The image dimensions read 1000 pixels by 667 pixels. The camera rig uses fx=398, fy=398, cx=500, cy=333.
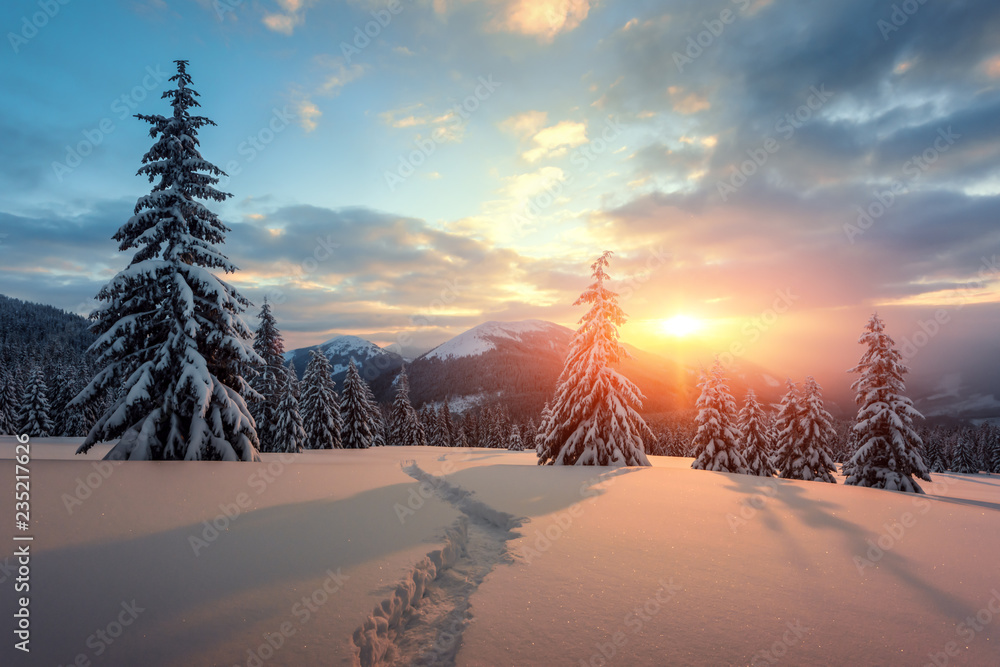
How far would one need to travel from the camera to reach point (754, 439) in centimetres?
3183

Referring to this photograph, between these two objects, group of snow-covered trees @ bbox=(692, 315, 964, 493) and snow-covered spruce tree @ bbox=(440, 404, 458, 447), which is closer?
group of snow-covered trees @ bbox=(692, 315, 964, 493)

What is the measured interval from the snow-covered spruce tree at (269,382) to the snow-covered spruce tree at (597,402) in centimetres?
2375

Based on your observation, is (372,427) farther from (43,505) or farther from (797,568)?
(797,568)

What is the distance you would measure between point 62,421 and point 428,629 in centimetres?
6598

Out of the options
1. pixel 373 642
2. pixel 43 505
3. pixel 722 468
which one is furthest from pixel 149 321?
pixel 722 468

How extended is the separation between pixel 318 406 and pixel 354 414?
5.16 meters

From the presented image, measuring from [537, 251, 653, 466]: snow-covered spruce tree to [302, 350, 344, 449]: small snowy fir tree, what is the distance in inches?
963

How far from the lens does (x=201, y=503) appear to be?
24.6ft

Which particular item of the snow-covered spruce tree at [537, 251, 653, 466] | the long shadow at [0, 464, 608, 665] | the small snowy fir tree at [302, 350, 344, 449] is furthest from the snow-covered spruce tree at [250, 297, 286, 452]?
the long shadow at [0, 464, 608, 665]

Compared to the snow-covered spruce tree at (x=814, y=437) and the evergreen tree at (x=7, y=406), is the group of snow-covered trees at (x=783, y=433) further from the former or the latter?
the evergreen tree at (x=7, y=406)

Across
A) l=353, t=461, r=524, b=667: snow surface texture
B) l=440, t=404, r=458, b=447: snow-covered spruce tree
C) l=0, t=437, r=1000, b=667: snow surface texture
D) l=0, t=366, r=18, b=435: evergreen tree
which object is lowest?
l=440, t=404, r=458, b=447: snow-covered spruce tree

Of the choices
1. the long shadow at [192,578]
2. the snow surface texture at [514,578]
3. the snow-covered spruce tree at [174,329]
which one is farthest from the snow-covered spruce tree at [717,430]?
the snow-covered spruce tree at [174,329]

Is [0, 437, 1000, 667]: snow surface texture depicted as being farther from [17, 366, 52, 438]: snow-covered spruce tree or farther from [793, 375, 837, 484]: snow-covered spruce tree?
[17, 366, 52, 438]: snow-covered spruce tree

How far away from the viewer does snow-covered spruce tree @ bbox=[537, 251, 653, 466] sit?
20.6m
